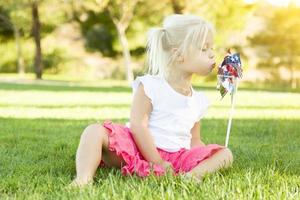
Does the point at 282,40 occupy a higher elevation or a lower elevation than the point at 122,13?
lower

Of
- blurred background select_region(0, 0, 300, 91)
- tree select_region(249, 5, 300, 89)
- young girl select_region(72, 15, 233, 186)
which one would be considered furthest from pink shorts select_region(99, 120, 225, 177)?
tree select_region(249, 5, 300, 89)

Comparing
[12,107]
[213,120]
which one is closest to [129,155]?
[213,120]

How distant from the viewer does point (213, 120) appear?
8.54 m

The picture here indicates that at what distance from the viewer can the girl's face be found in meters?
4.13

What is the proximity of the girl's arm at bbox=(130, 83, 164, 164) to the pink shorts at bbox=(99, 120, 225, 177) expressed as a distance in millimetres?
50

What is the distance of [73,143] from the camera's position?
5.58 metres

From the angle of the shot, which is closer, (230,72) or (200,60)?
(200,60)

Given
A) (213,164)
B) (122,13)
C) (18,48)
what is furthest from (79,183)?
(18,48)

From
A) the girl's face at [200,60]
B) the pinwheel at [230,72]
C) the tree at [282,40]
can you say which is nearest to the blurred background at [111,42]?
the tree at [282,40]

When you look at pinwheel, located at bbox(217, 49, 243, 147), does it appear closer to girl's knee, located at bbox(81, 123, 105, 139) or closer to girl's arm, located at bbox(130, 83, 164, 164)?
girl's arm, located at bbox(130, 83, 164, 164)

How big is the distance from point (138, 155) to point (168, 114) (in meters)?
0.35

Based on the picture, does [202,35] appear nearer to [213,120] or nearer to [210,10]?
[213,120]

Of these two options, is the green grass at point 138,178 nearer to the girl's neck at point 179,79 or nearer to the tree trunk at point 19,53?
the girl's neck at point 179,79

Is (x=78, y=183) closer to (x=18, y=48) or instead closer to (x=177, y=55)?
(x=177, y=55)
